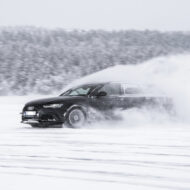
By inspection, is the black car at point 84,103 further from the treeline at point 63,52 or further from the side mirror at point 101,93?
the treeline at point 63,52

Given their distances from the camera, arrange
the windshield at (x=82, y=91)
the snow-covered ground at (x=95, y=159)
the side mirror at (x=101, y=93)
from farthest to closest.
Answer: the windshield at (x=82, y=91) < the side mirror at (x=101, y=93) < the snow-covered ground at (x=95, y=159)

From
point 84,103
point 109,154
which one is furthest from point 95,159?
point 84,103

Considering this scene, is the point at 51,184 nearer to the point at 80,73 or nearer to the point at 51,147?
the point at 51,147

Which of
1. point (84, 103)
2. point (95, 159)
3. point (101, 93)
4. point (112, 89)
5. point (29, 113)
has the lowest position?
point (95, 159)

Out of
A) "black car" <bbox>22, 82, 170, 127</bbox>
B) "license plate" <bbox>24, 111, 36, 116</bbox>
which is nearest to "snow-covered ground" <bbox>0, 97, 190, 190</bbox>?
"black car" <bbox>22, 82, 170, 127</bbox>

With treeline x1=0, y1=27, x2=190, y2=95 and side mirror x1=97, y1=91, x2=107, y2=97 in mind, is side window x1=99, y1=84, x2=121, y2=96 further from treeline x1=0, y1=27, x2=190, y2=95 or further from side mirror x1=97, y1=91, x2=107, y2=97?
treeline x1=0, y1=27, x2=190, y2=95

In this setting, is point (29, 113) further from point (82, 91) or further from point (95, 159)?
point (95, 159)

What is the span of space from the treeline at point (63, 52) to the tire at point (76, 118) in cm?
2384

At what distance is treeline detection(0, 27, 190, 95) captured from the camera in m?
40.8

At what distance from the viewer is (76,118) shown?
43.1 feet

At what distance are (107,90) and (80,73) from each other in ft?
102

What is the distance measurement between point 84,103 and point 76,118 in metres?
0.51

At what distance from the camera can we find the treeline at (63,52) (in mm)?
40812

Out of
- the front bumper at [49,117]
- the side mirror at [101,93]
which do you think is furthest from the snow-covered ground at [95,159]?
the side mirror at [101,93]
